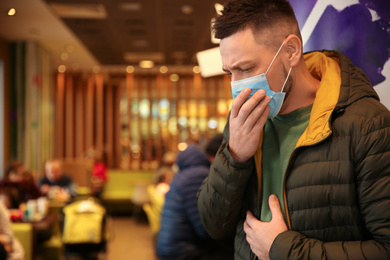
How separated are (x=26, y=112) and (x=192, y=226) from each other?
25.6 ft

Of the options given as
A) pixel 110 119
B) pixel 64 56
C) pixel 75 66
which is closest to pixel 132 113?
pixel 110 119

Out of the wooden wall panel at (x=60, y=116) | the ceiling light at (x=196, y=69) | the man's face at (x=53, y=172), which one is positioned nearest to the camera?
the man's face at (x=53, y=172)

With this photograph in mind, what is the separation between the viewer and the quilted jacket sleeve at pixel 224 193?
1.28m

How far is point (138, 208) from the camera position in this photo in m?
10.3

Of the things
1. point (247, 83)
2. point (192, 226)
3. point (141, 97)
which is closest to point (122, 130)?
point (141, 97)

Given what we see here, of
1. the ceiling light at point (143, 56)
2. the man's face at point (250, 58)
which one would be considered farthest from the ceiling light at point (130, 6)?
the man's face at point (250, 58)

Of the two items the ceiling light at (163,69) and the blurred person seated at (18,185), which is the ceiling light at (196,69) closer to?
the ceiling light at (163,69)

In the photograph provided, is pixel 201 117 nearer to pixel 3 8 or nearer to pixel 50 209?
pixel 50 209

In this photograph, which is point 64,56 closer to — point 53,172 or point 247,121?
point 53,172

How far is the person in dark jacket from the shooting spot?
2.34 meters

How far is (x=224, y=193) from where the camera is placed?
51.1 inches

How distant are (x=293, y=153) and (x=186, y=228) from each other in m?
1.37

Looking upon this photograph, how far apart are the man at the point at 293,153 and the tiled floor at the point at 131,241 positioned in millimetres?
5626

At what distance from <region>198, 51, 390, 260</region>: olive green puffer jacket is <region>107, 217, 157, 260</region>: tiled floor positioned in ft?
18.9
